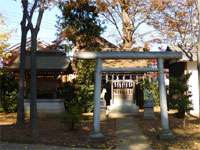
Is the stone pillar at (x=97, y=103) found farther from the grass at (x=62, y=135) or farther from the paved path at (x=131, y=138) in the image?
the paved path at (x=131, y=138)

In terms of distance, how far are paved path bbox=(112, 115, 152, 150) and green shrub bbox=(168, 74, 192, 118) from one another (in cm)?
359

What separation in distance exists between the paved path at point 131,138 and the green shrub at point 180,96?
3587mm

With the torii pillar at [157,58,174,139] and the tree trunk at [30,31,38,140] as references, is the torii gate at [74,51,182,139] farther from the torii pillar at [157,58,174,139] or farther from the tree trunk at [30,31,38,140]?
the tree trunk at [30,31,38,140]

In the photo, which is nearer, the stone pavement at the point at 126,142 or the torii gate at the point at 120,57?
the stone pavement at the point at 126,142

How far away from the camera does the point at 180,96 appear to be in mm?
24703

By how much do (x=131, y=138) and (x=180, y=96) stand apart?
830 centimetres

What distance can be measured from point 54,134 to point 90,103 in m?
12.4

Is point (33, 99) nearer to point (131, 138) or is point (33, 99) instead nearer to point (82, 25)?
point (131, 138)

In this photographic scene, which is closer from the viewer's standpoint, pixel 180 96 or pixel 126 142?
pixel 126 142

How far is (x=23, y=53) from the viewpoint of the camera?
2052cm

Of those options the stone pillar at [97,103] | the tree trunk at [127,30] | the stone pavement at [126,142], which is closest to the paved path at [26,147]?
the stone pavement at [126,142]

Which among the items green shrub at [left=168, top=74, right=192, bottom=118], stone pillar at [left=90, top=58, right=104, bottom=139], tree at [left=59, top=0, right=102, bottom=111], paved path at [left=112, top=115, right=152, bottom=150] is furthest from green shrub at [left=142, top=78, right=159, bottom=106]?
→ stone pillar at [left=90, top=58, right=104, bottom=139]

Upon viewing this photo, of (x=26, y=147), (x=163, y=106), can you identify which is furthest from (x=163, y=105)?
Result: (x=26, y=147)

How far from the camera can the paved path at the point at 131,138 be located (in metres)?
15.2
